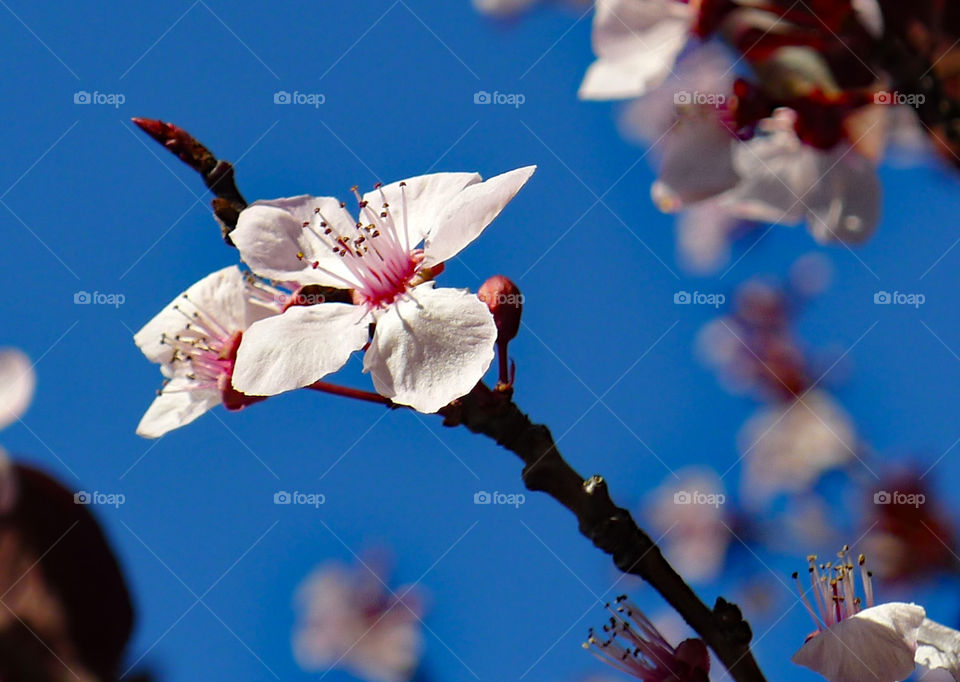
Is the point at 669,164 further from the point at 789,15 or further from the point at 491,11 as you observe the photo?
the point at 491,11

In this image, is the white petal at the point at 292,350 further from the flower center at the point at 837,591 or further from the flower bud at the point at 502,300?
the flower center at the point at 837,591

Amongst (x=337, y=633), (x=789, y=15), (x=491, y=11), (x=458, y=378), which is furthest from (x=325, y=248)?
(x=337, y=633)

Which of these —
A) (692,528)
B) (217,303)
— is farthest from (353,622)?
(217,303)

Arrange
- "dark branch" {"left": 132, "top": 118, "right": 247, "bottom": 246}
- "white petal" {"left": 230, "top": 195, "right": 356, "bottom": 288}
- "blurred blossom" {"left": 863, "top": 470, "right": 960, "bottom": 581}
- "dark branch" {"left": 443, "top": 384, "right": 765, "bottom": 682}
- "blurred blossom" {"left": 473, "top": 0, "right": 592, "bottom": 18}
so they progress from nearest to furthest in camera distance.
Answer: "dark branch" {"left": 443, "top": 384, "right": 765, "bottom": 682}, "dark branch" {"left": 132, "top": 118, "right": 247, "bottom": 246}, "white petal" {"left": 230, "top": 195, "right": 356, "bottom": 288}, "blurred blossom" {"left": 863, "top": 470, "right": 960, "bottom": 581}, "blurred blossom" {"left": 473, "top": 0, "right": 592, "bottom": 18}

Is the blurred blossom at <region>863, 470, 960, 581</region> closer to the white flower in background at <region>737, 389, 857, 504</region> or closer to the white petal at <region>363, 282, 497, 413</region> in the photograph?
the white flower in background at <region>737, 389, 857, 504</region>

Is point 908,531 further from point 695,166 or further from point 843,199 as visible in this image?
point 695,166

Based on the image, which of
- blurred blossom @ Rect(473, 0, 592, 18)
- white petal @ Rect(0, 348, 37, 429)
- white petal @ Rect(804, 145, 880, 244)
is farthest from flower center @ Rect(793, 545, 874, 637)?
blurred blossom @ Rect(473, 0, 592, 18)
